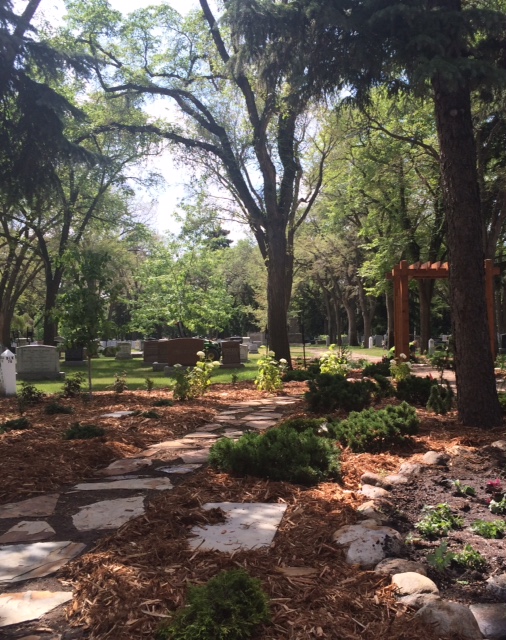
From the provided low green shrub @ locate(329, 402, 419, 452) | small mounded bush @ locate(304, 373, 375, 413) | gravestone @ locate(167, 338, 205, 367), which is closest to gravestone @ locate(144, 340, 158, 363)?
gravestone @ locate(167, 338, 205, 367)

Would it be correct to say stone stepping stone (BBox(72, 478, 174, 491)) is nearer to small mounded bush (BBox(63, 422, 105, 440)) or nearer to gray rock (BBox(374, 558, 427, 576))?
small mounded bush (BBox(63, 422, 105, 440))

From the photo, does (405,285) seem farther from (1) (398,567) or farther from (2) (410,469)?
(1) (398,567)

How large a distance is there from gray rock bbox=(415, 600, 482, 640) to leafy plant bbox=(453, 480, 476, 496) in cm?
170

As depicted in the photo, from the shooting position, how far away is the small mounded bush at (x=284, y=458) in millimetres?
4391

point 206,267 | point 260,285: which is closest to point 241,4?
point 206,267

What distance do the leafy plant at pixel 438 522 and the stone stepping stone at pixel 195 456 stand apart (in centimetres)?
240

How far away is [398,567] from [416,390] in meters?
6.03

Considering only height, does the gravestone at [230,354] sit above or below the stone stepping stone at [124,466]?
above

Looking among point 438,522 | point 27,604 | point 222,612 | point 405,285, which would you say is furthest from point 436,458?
point 405,285

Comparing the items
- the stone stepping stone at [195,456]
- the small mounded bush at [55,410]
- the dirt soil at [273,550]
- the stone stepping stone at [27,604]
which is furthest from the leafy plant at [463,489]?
the small mounded bush at [55,410]

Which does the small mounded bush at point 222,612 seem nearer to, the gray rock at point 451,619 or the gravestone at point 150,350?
the gray rock at point 451,619

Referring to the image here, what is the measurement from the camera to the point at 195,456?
5500 mm

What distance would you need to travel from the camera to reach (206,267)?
109 ft

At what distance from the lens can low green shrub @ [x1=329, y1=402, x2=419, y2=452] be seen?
547cm
